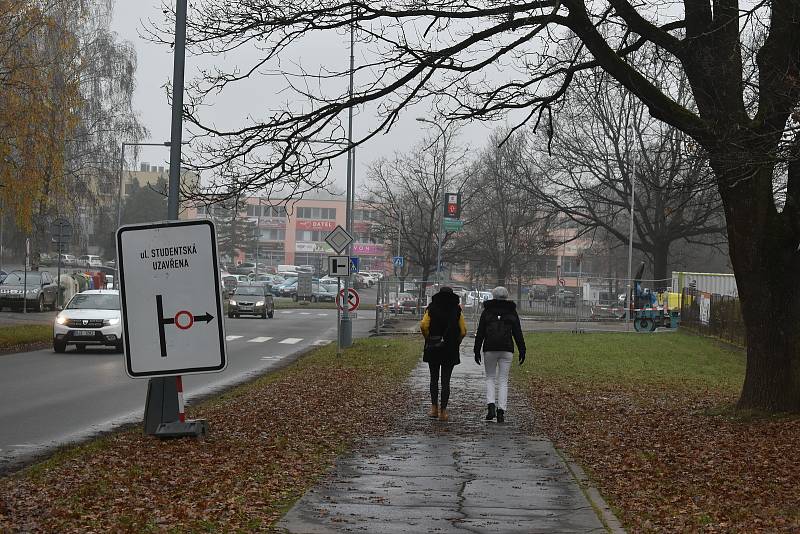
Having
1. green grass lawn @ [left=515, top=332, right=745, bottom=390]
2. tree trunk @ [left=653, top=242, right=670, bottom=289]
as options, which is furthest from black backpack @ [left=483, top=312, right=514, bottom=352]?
tree trunk @ [left=653, top=242, right=670, bottom=289]

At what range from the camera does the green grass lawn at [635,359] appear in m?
23.0

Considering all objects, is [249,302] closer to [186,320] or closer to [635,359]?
[635,359]

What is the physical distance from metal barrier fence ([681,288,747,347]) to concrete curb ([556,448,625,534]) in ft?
75.4

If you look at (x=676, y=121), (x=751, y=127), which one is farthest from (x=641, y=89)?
(x=751, y=127)

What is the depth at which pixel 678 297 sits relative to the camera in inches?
1999

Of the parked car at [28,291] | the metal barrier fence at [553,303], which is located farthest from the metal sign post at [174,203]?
the parked car at [28,291]

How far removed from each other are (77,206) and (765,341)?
4244 cm

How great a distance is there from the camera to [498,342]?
1448 centimetres

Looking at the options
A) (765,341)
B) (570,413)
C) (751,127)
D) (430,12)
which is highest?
(430,12)

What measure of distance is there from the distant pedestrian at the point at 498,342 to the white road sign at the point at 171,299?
4395mm

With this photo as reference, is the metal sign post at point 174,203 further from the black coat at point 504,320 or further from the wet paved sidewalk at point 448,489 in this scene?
the black coat at point 504,320

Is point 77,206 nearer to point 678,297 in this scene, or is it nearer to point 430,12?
point 678,297

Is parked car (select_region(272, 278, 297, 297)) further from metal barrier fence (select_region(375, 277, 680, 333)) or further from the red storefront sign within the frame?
the red storefront sign

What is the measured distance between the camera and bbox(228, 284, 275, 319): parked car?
5247 centimetres
